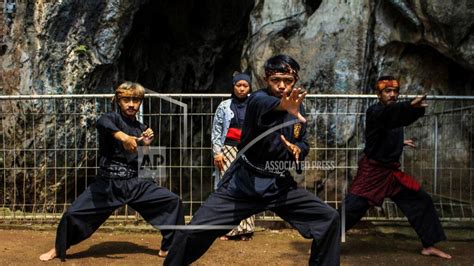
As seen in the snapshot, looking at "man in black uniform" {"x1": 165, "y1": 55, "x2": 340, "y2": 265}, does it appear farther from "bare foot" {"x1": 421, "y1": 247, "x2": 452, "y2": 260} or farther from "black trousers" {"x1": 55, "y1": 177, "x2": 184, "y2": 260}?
"bare foot" {"x1": 421, "y1": 247, "x2": 452, "y2": 260}

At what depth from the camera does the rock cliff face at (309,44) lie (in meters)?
6.77

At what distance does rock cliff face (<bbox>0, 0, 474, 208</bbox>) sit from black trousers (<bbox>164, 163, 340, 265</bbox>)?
9.53 ft

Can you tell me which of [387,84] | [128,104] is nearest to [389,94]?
[387,84]

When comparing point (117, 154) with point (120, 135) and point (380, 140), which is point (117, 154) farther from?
point (380, 140)

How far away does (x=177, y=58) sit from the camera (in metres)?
10.8

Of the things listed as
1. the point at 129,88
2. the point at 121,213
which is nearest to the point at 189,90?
the point at 121,213

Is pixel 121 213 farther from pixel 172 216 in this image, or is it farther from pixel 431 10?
pixel 431 10

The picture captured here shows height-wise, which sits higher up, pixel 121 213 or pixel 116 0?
pixel 116 0

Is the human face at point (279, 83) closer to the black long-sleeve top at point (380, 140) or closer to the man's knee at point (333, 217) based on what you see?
the man's knee at point (333, 217)

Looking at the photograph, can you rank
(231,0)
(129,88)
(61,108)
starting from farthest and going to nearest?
(231,0), (61,108), (129,88)

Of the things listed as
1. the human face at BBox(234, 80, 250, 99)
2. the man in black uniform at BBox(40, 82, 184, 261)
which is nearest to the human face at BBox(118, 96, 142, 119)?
the man in black uniform at BBox(40, 82, 184, 261)

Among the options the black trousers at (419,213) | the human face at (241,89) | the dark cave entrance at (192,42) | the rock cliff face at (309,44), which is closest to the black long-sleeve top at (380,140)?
the black trousers at (419,213)

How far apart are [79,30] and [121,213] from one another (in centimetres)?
283

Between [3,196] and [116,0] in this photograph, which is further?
[116,0]
